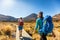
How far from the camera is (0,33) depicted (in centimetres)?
2700

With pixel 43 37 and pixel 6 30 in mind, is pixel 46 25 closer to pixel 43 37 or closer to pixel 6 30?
pixel 43 37

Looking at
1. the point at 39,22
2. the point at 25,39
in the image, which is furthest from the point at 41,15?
the point at 25,39

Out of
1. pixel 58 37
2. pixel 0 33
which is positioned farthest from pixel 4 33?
pixel 58 37

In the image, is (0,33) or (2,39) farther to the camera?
(0,33)

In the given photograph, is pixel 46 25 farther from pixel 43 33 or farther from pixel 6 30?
pixel 6 30

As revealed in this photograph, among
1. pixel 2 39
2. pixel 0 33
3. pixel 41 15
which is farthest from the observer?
pixel 0 33

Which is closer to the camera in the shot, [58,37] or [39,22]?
[39,22]

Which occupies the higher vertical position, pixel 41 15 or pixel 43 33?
pixel 41 15

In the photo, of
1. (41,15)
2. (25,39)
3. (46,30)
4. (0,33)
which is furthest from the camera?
(0,33)

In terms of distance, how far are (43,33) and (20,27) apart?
716cm

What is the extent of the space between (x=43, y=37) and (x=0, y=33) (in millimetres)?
16281

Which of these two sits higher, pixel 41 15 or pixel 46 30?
pixel 41 15

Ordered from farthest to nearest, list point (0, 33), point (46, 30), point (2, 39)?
point (0, 33) → point (2, 39) → point (46, 30)

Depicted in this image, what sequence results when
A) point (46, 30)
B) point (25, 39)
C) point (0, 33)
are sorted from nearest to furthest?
point (46, 30) < point (25, 39) < point (0, 33)
